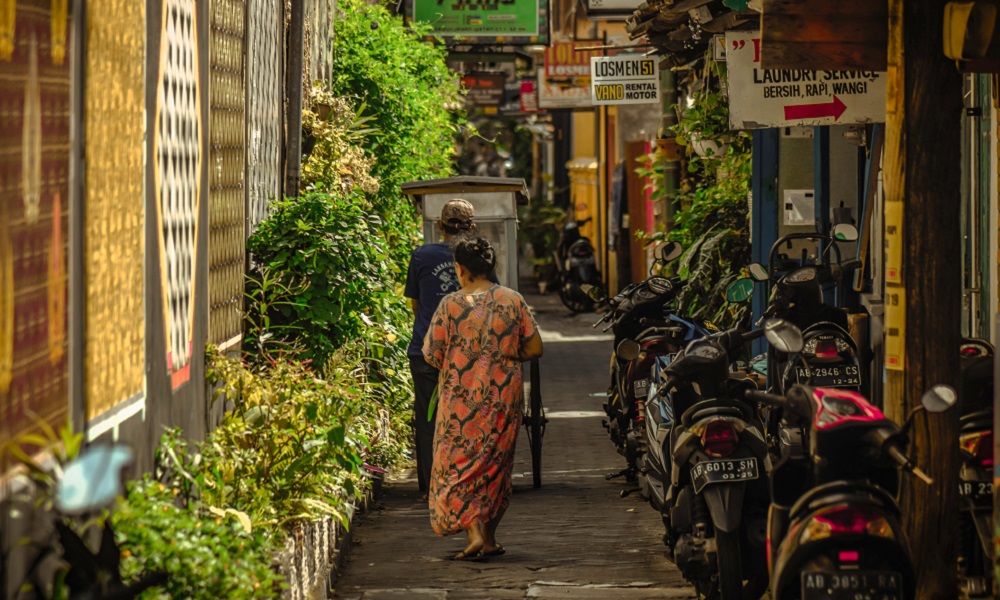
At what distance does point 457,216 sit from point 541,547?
7.96ft

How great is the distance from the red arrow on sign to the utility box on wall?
3.25m

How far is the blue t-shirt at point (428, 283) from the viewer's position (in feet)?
32.5

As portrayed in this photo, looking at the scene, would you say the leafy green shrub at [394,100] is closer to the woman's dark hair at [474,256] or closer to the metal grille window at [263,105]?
the metal grille window at [263,105]

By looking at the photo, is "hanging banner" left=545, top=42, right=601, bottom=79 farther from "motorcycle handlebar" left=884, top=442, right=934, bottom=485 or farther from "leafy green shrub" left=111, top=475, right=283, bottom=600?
"motorcycle handlebar" left=884, top=442, right=934, bottom=485

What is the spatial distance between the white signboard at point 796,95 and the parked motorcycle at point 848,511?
424 cm

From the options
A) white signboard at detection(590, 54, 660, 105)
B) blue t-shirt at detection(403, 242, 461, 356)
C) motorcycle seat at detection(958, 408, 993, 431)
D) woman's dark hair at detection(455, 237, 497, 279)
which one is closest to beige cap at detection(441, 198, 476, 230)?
blue t-shirt at detection(403, 242, 461, 356)

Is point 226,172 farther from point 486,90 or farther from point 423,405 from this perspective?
point 486,90

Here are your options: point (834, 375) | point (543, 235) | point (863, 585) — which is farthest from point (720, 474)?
point (543, 235)

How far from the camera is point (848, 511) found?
523 centimetres

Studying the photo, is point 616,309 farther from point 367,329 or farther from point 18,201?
point 18,201

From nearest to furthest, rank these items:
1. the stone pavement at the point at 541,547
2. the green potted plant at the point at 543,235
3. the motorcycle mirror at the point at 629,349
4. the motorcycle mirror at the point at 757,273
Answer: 1. the stone pavement at the point at 541,547
2. the motorcycle mirror at the point at 757,273
3. the motorcycle mirror at the point at 629,349
4. the green potted plant at the point at 543,235

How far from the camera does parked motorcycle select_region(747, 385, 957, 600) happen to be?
520cm

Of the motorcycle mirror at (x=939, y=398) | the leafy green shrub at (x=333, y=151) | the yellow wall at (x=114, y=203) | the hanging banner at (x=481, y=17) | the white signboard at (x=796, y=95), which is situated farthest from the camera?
the hanging banner at (x=481, y=17)

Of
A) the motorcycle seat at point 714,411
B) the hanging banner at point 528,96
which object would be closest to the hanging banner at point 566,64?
the hanging banner at point 528,96
